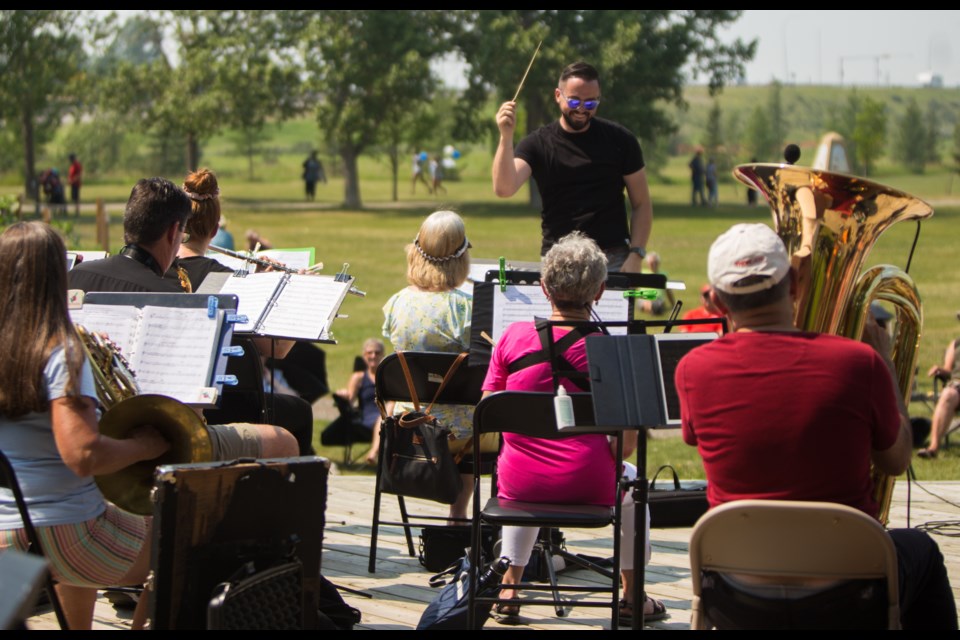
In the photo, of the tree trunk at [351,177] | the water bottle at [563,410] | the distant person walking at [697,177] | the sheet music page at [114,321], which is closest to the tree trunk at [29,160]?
the tree trunk at [351,177]

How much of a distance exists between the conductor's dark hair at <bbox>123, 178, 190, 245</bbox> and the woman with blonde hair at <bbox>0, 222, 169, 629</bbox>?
2.94 feet

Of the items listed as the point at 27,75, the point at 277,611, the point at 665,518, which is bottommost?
the point at 665,518

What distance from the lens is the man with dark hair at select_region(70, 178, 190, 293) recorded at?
424cm

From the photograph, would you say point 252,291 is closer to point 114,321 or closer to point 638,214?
point 114,321

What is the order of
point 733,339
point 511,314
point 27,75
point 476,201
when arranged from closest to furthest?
1. point 733,339
2. point 511,314
3. point 27,75
4. point 476,201

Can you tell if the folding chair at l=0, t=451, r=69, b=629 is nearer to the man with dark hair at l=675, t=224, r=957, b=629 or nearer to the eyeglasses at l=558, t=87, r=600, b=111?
the man with dark hair at l=675, t=224, r=957, b=629

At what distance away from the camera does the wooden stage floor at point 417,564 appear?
447cm

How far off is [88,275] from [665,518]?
2.78m

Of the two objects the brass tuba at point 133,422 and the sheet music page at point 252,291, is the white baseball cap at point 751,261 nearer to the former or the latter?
the brass tuba at point 133,422

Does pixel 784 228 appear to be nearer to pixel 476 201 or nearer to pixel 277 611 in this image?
pixel 277 611

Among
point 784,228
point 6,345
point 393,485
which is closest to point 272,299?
point 393,485

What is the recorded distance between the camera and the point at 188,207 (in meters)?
4.33

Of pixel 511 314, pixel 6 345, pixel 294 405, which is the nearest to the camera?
pixel 6 345

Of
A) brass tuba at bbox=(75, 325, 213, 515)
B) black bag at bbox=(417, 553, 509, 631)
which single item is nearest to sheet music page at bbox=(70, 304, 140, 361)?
brass tuba at bbox=(75, 325, 213, 515)
